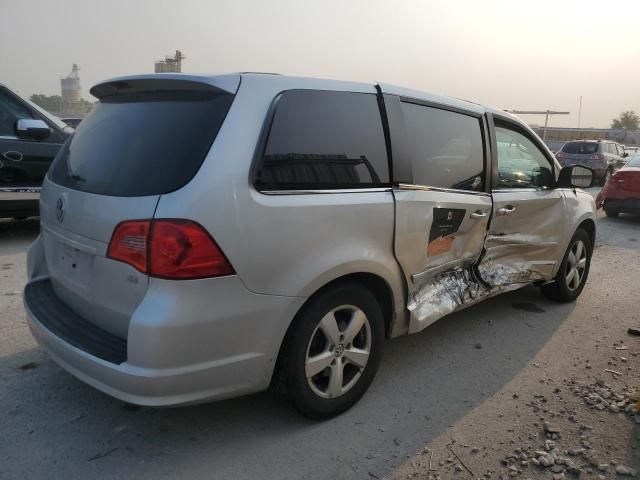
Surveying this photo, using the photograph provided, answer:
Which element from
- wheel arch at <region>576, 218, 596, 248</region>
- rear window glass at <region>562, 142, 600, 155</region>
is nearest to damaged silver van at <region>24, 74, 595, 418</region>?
wheel arch at <region>576, 218, 596, 248</region>

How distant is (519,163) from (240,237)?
2.97m

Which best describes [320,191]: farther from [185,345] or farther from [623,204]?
[623,204]

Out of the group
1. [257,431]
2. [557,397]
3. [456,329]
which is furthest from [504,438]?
[456,329]

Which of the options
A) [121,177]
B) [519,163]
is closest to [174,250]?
[121,177]

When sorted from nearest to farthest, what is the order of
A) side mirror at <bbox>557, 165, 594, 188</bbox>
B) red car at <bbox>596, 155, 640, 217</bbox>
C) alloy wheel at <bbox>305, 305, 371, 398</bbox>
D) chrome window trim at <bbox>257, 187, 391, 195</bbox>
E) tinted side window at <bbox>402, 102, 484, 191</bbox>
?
chrome window trim at <bbox>257, 187, 391, 195</bbox> → alloy wheel at <bbox>305, 305, 371, 398</bbox> → tinted side window at <bbox>402, 102, 484, 191</bbox> → side mirror at <bbox>557, 165, 594, 188</bbox> → red car at <bbox>596, 155, 640, 217</bbox>

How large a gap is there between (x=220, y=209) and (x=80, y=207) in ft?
2.57

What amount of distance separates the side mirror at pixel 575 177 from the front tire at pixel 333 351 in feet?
8.59

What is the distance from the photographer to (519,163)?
448 cm

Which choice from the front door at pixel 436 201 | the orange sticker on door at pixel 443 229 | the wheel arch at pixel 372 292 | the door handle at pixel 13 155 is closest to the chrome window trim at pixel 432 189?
the front door at pixel 436 201

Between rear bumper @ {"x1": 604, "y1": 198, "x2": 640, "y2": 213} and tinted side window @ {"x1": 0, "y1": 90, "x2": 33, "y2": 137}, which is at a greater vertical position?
tinted side window @ {"x1": 0, "y1": 90, "x2": 33, "y2": 137}

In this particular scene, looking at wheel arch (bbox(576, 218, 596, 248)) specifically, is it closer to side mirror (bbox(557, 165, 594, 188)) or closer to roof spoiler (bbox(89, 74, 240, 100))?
side mirror (bbox(557, 165, 594, 188))

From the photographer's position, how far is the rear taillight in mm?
2238

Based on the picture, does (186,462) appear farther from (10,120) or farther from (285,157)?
(10,120)

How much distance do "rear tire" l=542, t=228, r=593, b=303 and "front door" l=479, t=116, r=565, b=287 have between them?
26 centimetres
